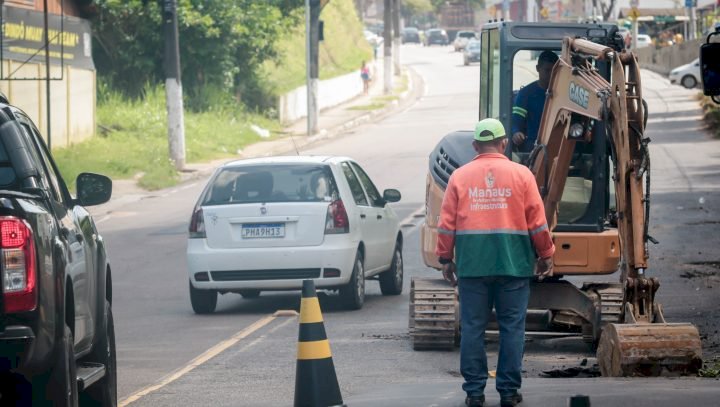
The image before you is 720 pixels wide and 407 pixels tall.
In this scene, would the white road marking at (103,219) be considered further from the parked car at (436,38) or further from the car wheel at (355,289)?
the parked car at (436,38)

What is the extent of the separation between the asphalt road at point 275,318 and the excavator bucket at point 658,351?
141 centimetres

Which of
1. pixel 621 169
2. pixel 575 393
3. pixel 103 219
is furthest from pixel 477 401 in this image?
pixel 103 219

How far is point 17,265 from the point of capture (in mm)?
6621

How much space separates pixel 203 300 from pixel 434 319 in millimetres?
3801

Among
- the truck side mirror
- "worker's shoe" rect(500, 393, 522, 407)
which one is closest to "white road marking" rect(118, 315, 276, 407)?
"worker's shoe" rect(500, 393, 522, 407)

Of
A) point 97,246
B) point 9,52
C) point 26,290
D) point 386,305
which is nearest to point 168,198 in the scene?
point 9,52

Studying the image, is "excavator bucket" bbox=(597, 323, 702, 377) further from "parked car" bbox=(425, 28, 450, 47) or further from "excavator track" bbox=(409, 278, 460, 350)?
"parked car" bbox=(425, 28, 450, 47)

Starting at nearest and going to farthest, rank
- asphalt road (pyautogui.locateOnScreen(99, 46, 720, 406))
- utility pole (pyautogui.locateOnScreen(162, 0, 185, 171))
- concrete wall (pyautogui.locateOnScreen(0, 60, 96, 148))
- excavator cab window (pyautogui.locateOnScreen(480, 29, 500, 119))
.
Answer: asphalt road (pyautogui.locateOnScreen(99, 46, 720, 406)) < excavator cab window (pyautogui.locateOnScreen(480, 29, 500, 119)) < concrete wall (pyautogui.locateOnScreen(0, 60, 96, 148)) < utility pole (pyautogui.locateOnScreen(162, 0, 185, 171))

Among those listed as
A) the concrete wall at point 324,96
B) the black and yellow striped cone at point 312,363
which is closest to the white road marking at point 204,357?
the black and yellow striped cone at point 312,363

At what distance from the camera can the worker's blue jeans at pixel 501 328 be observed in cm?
888

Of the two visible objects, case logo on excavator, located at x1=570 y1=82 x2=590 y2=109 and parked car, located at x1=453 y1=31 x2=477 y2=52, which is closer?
case logo on excavator, located at x1=570 y1=82 x2=590 y2=109

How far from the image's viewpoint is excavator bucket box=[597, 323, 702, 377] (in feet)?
32.9

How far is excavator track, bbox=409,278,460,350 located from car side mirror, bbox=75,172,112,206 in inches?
158

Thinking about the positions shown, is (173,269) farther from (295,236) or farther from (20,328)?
(20,328)
